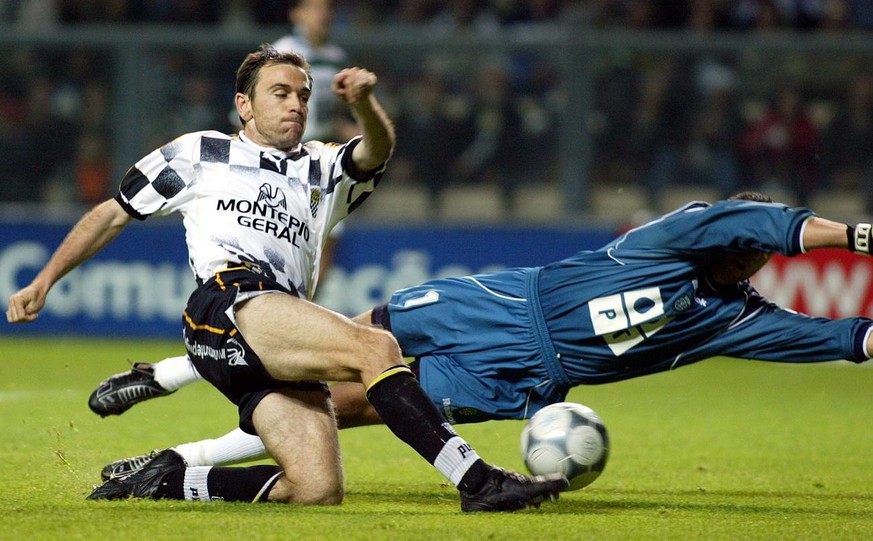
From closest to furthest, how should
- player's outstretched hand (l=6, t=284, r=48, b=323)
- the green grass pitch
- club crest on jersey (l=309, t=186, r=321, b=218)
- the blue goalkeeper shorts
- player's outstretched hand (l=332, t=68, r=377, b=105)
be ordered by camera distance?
the green grass pitch
player's outstretched hand (l=332, t=68, r=377, b=105)
player's outstretched hand (l=6, t=284, r=48, b=323)
club crest on jersey (l=309, t=186, r=321, b=218)
the blue goalkeeper shorts

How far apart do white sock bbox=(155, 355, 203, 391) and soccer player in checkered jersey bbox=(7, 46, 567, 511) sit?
2.74 feet

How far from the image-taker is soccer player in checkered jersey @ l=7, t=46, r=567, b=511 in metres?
4.59

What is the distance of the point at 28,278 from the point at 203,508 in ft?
24.9

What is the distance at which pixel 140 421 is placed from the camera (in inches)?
289

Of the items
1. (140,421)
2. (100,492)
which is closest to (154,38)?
(140,421)

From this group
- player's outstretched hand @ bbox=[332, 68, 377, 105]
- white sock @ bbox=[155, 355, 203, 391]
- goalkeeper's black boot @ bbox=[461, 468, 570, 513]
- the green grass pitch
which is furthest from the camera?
white sock @ bbox=[155, 355, 203, 391]

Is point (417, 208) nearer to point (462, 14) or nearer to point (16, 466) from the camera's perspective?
point (462, 14)

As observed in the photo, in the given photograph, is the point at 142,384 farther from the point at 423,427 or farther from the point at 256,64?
the point at 423,427

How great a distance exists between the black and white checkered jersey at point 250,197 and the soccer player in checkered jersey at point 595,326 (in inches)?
22.8

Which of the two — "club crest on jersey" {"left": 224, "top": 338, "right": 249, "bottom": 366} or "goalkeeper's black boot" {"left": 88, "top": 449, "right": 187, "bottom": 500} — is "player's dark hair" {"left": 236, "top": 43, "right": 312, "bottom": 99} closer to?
"club crest on jersey" {"left": 224, "top": 338, "right": 249, "bottom": 366}

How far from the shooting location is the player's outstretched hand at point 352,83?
15.4 feet

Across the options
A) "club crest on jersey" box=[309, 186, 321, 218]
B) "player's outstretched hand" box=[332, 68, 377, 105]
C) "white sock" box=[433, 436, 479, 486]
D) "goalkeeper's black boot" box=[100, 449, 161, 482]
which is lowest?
"goalkeeper's black boot" box=[100, 449, 161, 482]

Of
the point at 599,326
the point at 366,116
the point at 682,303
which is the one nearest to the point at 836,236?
the point at 682,303

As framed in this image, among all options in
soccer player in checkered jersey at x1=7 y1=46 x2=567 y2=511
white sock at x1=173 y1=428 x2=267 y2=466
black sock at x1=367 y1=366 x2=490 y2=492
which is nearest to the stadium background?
white sock at x1=173 y1=428 x2=267 y2=466
